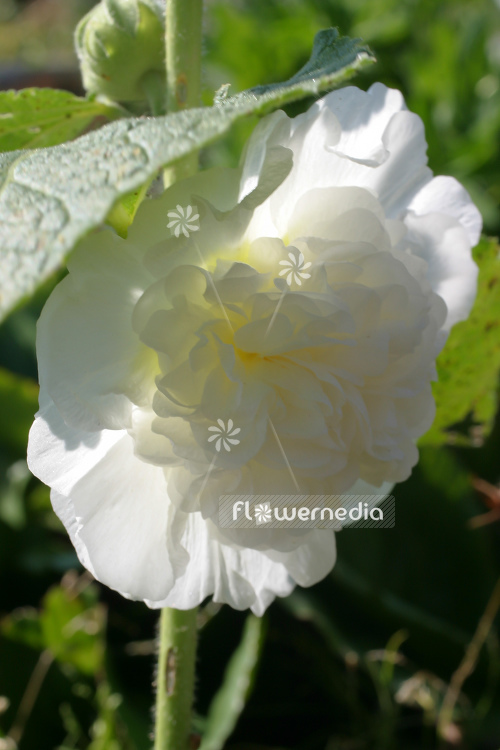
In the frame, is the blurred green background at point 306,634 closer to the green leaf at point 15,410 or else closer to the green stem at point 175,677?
the green leaf at point 15,410

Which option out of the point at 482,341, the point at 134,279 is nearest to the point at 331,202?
the point at 134,279

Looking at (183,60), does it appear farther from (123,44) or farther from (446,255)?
(446,255)

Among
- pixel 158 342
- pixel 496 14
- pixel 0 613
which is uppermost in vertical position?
pixel 158 342

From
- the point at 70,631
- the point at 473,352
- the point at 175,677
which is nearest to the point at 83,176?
the point at 175,677

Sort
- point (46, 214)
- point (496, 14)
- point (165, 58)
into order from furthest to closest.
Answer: point (496, 14), point (165, 58), point (46, 214)

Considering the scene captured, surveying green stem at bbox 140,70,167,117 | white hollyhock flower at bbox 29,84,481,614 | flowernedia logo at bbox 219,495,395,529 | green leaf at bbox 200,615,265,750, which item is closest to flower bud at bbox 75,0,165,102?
green stem at bbox 140,70,167,117

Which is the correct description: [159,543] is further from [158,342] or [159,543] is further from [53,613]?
[53,613]
